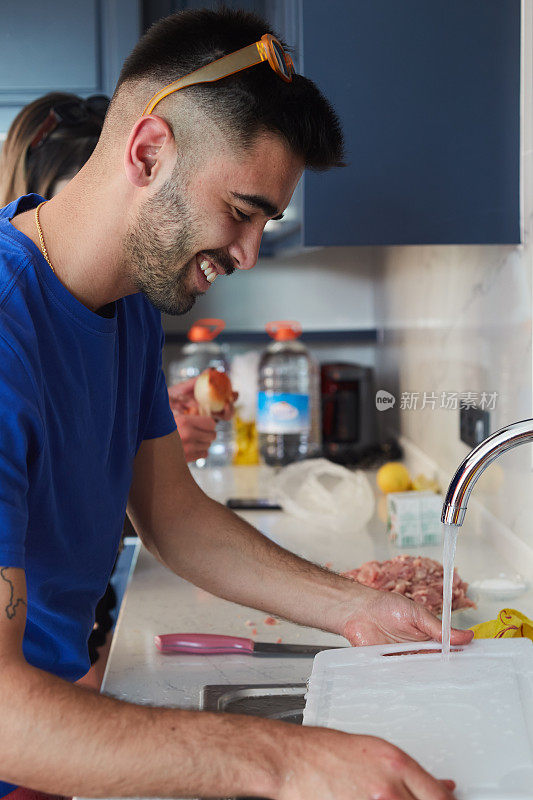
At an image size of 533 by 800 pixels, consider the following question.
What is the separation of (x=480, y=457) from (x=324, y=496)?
3.51 feet

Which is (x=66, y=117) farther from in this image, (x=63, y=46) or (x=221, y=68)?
(x=221, y=68)

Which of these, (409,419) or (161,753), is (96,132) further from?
(161,753)

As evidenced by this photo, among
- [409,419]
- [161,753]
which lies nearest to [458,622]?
[161,753]

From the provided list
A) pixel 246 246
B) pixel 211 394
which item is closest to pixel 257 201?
pixel 246 246

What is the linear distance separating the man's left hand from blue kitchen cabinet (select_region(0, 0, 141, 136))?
1.52 metres

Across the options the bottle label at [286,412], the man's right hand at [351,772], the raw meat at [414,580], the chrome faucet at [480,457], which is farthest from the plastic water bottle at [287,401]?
the man's right hand at [351,772]

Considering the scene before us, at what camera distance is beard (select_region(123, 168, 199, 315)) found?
2.96 feet

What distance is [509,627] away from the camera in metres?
1.00

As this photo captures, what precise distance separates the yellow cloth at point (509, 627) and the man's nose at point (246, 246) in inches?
19.7

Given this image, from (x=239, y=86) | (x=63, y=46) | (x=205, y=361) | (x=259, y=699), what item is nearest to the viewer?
(x=239, y=86)

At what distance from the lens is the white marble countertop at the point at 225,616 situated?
3.46ft

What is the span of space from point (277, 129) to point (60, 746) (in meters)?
0.60

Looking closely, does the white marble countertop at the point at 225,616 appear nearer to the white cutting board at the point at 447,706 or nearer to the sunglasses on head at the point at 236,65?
the white cutting board at the point at 447,706

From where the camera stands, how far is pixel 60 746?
65 cm
